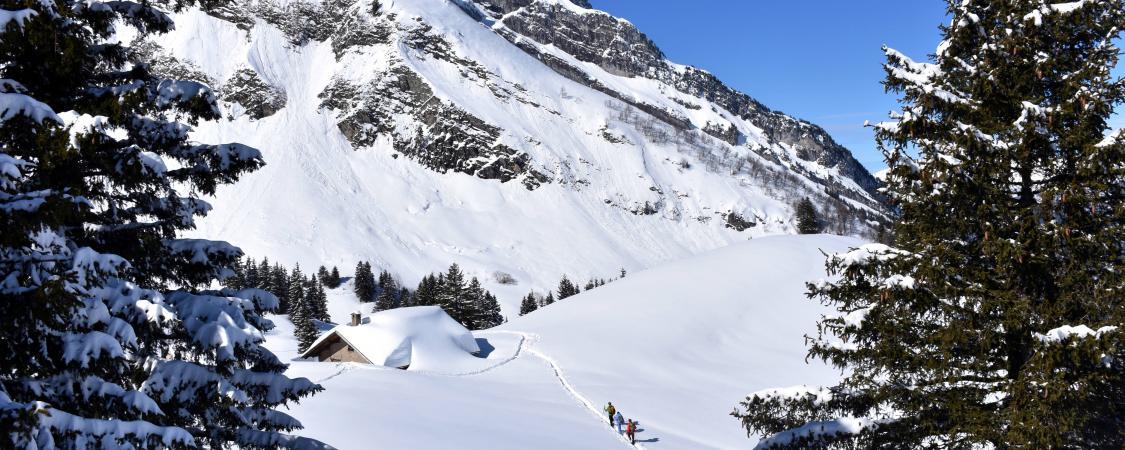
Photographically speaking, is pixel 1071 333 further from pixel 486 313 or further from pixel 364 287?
pixel 364 287

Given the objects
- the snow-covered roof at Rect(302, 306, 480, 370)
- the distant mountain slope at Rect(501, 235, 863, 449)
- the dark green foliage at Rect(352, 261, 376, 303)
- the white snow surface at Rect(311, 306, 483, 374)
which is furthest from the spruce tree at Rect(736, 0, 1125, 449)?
the dark green foliage at Rect(352, 261, 376, 303)

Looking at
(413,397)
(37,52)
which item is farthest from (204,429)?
(413,397)

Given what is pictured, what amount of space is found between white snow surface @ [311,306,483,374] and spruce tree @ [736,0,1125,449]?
36.3 meters

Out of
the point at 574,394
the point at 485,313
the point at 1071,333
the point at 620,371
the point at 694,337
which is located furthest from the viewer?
the point at 485,313

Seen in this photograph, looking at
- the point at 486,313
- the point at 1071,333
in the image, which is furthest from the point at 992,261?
the point at 486,313

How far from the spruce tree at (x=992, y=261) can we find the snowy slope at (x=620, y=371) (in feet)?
43.6

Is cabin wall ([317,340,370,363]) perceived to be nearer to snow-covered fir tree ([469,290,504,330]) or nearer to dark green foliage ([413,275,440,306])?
snow-covered fir tree ([469,290,504,330])

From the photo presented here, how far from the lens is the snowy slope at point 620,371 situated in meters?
23.0

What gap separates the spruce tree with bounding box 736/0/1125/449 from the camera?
25.3 ft

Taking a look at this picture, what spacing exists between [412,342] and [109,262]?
4154 cm

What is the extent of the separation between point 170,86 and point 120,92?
0.51 metres

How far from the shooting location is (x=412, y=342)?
4641 centimetres

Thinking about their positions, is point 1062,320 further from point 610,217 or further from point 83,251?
point 610,217

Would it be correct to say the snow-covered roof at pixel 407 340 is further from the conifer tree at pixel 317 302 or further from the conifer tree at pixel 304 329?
the conifer tree at pixel 317 302
